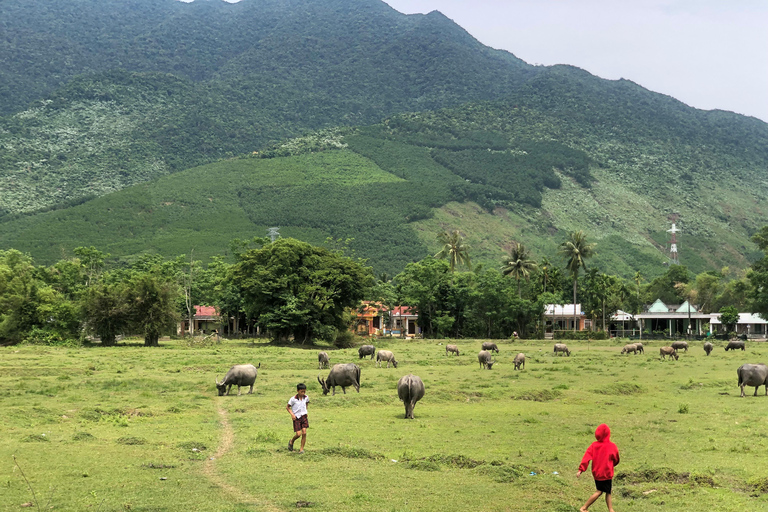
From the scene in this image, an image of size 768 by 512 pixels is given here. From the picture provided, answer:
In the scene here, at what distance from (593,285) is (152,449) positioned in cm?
9363

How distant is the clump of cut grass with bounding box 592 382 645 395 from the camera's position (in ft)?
103

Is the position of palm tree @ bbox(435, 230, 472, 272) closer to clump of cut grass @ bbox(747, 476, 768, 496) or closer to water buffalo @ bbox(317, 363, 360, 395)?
water buffalo @ bbox(317, 363, 360, 395)

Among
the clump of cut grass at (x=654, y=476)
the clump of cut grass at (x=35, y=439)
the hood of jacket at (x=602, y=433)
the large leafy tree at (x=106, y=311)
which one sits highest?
the large leafy tree at (x=106, y=311)

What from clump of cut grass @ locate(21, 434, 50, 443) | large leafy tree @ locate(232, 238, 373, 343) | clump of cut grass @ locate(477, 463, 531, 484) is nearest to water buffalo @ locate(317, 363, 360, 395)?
clump of cut grass @ locate(21, 434, 50, 443)

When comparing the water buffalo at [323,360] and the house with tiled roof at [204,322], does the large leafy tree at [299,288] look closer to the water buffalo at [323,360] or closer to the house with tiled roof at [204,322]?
the water buffalo at [323,360]

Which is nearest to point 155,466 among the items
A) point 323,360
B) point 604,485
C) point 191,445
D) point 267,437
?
point 191,445

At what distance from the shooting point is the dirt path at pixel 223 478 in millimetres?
12898

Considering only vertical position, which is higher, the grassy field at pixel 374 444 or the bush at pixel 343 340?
the bush at pixel 343 340

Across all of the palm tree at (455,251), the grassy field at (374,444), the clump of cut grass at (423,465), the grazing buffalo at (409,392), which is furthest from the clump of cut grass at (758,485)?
the palm tree at (455,251)

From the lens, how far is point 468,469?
52.6ft

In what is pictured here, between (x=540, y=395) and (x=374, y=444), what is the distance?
42.2 ft

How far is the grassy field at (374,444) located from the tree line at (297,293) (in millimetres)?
29356

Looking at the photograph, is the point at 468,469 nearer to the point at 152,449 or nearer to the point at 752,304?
the point at 152,449

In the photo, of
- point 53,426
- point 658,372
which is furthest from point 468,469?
point 658,372
